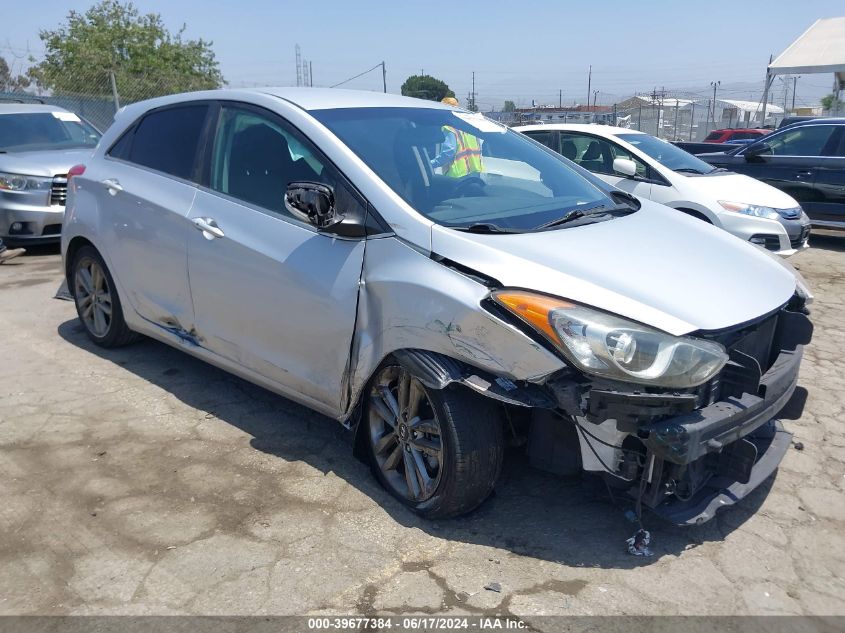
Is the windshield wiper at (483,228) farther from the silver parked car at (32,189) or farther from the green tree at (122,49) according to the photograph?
the green tree at (122,49)

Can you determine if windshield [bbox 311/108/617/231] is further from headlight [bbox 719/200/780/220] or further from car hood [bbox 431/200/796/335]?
headlight [bbox 719/200/780/220]

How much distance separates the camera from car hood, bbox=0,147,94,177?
8.39 metres

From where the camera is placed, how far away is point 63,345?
17.9ft

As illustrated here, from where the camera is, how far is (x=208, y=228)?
3877 millimetres

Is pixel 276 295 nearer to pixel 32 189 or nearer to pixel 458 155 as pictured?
pixel 458 155

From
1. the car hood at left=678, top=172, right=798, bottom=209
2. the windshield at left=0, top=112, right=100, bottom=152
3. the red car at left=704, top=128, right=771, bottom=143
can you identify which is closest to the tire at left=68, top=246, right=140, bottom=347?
the windshield at left=0, top=112, right=100, bottom=152

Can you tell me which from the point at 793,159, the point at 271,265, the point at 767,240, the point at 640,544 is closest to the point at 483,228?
the point at 271,265

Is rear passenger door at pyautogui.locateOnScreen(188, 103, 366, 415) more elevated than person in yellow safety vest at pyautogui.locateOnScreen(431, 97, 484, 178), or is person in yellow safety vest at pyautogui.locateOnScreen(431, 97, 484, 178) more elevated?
person in yellow safety vest at pyautogui.locateOnScreen(431, 97, 484, 178)

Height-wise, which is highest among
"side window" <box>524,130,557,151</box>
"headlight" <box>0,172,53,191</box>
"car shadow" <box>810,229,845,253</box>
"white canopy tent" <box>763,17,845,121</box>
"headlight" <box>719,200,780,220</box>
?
"white canopy tent" <box>763,17,845,121</box>

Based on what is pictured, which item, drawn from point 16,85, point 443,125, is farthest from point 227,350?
point 16,85

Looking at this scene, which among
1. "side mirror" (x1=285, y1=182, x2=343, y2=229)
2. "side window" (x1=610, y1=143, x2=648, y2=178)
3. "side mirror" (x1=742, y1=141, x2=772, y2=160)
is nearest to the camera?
"side mirror" (x1=285, y1=182, x2=343, y2=229)

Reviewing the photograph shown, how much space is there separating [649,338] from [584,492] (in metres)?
1.10

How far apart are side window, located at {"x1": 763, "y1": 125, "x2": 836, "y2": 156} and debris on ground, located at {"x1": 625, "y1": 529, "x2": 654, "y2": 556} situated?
900cm

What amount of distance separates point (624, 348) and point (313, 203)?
149 cm
